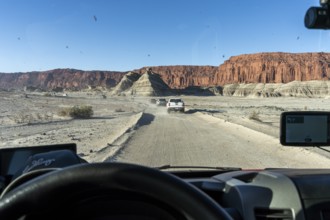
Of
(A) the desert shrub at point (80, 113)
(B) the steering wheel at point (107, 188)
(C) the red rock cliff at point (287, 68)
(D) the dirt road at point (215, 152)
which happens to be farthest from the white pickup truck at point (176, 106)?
(C) the red rock cliff at point (287, 68)

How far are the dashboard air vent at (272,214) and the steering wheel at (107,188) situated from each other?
34.0 inches

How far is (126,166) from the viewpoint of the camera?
1.45 metres

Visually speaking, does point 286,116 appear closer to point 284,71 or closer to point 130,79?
point 130,79

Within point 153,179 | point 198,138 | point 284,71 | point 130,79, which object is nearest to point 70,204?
point 153,179

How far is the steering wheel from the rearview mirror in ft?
6.88

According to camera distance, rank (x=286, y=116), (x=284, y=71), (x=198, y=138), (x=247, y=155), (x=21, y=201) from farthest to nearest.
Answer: (x=284, y=71)
(x=198, y=138)
(x=247, y=155)
(x=286, y=116)
(x=21, y=201)

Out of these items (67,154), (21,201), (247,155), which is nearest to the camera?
(21,201)

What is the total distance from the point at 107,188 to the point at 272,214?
3.80 ft

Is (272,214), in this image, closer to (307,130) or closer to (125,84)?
(307,130)

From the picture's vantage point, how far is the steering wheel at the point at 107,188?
136 cm

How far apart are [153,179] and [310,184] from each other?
1.22 m

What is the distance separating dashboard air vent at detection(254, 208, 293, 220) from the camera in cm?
224

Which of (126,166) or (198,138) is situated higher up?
(126,166)

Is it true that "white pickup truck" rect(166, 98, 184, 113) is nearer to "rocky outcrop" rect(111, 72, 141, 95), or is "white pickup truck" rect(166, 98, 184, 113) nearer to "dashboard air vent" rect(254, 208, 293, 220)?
"dashboard air vent" rect(254, 208, 293, 220)
